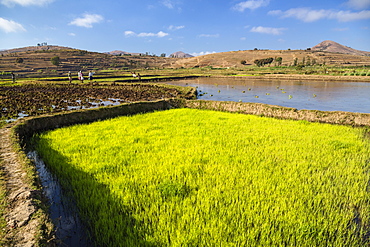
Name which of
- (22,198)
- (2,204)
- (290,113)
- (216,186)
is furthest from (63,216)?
(290,113)

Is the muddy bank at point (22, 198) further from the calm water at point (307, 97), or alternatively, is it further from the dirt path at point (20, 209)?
the calm water at point (307, 97)

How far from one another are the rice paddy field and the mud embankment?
88 cm

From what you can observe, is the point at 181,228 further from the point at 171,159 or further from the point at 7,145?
the point at 7,145

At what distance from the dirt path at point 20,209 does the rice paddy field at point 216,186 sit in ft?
3.15

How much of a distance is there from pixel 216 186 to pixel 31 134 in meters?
9.32

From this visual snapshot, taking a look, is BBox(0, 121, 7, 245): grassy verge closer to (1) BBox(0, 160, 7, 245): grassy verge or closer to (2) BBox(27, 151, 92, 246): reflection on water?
(1) BBox(0, 160, 7, 245): grassy verge

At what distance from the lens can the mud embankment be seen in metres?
3.04

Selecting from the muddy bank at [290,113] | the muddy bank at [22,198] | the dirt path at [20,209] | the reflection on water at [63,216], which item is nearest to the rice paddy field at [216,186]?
the reflection on water at [63,216]

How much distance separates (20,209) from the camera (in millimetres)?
3459

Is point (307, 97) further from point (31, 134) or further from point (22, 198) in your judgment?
point (22, 198)

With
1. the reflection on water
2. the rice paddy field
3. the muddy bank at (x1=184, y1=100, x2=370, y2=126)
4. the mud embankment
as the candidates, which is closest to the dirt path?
the mud embankment

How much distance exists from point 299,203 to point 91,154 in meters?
6.36

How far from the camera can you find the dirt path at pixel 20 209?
2.86m

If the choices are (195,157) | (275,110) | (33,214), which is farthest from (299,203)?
(275,110)
